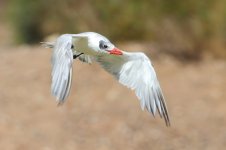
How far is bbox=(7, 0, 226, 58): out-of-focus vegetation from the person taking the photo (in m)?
10.4

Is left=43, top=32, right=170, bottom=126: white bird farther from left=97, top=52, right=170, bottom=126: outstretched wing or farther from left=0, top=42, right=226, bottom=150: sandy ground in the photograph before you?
left=0, top=42, right=226, bottom=150: sandy ground

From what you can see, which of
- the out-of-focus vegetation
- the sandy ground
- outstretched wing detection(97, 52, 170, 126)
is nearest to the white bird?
outstretched wing detection(97, 52, 170, 126)

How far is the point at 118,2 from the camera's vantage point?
10.5 metres

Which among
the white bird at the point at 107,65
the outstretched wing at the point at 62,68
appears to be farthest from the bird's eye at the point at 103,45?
the outstretched wing at the point at 62,68

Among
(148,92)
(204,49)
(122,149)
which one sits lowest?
(122,149)

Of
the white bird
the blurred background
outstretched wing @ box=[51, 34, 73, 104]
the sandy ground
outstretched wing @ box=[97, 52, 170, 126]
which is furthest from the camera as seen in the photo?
the blurred background

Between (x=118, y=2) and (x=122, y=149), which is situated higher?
(x=118, y=2)

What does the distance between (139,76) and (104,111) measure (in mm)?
3338

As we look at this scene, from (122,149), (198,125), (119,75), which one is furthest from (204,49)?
(119,75)

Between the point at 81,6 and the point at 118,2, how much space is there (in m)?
0.51

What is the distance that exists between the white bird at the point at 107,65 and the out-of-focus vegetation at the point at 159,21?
18.2ft

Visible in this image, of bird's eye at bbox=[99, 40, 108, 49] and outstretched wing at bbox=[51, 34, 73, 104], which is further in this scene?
bird's eye at bbox=[99, 40, 108, 49]

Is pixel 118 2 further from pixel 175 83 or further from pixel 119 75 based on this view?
pixel 119 75

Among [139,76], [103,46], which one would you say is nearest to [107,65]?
[139,76]
